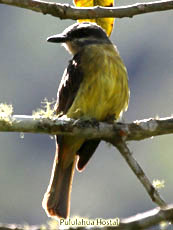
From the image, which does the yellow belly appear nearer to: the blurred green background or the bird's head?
the bird's head

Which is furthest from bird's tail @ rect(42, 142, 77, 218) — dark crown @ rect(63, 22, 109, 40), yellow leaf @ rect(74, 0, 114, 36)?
yellow leaf @ rect(74, 0, 114, 36)

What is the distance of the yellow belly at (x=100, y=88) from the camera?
7.44 meters

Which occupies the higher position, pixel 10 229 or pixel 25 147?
pixel 25 147

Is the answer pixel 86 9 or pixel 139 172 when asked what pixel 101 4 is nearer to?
pixel 86 9

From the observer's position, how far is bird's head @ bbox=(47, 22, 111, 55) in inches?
320

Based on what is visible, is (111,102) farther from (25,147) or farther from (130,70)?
(130,70)

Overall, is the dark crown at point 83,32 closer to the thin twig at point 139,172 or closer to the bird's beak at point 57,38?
the bird's beak at point 57,38

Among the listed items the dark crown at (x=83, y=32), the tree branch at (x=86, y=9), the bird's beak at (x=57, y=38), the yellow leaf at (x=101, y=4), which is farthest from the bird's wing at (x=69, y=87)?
the tree branch at (x=86, y=9)

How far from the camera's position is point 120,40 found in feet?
203

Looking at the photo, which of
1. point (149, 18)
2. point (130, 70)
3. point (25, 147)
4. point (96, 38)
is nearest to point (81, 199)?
point (25, 147)

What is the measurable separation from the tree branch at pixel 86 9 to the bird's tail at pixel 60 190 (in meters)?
2.19

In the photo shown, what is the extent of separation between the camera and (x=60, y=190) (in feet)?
25.3

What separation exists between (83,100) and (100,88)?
0.19 m

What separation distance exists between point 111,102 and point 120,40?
54.7 metres
